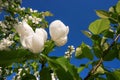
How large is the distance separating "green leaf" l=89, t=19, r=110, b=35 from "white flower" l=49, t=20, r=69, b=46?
0.25m

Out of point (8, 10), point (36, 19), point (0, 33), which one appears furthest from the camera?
point (36, 19)

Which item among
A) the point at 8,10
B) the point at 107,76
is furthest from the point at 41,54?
the point at 8,10

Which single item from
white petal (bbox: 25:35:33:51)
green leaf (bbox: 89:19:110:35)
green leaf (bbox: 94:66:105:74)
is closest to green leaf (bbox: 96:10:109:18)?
green leaf (bbox: 89:19:110:35)

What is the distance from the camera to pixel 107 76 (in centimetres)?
126

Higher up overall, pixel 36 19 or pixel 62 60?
pixel 36 19

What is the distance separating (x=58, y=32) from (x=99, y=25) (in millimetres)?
298

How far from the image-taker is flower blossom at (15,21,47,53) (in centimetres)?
107

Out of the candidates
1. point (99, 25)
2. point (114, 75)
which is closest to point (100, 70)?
point (114, 75)

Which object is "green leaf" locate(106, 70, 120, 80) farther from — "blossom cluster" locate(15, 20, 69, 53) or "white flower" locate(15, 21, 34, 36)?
"white flower" locate(15, 21, 34, 36)

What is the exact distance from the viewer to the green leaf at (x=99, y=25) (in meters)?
1.39

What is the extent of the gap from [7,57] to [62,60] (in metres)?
0.18

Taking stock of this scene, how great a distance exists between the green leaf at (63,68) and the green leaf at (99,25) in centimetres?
30

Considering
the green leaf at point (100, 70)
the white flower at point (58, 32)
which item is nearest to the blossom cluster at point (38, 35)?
the white flower at point (58, 32)

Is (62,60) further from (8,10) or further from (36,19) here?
(36,19)
